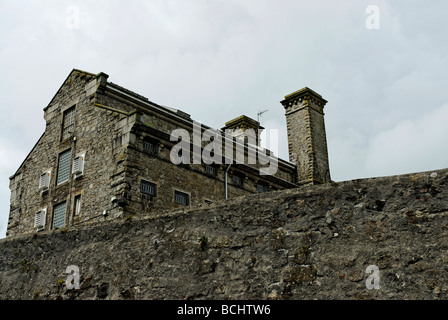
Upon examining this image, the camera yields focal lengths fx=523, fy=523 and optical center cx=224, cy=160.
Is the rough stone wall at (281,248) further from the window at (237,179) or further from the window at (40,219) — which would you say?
the window at (237,179)

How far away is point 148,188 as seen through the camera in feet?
67.8

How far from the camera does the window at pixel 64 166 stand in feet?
76.1

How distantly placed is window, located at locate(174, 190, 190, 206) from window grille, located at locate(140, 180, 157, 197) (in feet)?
3.62

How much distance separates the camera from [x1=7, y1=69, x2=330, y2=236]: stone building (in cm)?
2061

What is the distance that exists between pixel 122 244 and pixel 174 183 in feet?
46.3

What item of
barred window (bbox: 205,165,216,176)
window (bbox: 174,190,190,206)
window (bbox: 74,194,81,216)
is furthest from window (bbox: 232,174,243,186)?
window (bbox: 74,194,81,216)

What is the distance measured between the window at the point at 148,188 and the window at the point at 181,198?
110 centimetres

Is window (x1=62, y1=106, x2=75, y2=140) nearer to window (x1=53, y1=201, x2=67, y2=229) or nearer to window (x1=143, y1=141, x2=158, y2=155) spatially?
window (x1=53, y1=201, x2=67, y2=229)

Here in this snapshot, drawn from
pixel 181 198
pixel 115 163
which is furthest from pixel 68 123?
pixel 181 198

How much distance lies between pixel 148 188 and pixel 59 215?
467 centimetres

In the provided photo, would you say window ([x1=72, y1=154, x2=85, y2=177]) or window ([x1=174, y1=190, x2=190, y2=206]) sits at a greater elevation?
window ([x1=72, y1=154, x2=85, y2=177])

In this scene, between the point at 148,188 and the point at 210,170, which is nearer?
the point at 148,188

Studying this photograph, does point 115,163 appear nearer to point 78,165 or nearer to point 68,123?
point 78,165

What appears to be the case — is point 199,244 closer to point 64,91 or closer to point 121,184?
point 121,184
